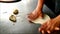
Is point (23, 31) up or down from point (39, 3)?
down

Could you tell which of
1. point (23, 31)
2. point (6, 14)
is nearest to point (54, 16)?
point (23, 31)

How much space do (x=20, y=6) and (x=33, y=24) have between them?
0.17 metres

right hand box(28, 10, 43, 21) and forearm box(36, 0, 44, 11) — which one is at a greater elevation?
forearm box(36, 0, 44, 11)

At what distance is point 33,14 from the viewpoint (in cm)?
102

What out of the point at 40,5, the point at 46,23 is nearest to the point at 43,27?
the point at 46,23

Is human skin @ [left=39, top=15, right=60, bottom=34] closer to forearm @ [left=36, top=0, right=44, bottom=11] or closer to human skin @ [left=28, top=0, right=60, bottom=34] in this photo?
human skin @ [left=28, top=0, right=60, bottom=34]

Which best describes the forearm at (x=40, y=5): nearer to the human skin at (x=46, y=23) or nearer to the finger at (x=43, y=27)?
the human skin at (x=46, y=23)

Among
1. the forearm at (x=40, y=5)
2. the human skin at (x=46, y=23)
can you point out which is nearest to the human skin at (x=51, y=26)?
the human skin at (x=46, y=23)

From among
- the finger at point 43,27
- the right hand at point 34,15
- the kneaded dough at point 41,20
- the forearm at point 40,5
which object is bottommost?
the finger at point 43,27

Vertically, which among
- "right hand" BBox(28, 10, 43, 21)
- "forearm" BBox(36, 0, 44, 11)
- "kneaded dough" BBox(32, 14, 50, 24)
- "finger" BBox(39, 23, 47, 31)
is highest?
"forearm" BBox(36, 0, 44, 11)

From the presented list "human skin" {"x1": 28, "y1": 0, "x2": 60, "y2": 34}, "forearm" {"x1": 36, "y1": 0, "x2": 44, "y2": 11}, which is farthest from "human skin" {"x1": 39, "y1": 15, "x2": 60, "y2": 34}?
"forearm" {"x1": 36, "y1": 0, "x2": 44, "y2": 11}

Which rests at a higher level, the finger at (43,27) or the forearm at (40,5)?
the forearm at (40,5)

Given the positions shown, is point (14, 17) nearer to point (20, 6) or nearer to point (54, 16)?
point (20, 6)

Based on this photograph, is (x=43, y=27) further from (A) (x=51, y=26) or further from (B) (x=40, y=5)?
(B) (x=40, y=5)
